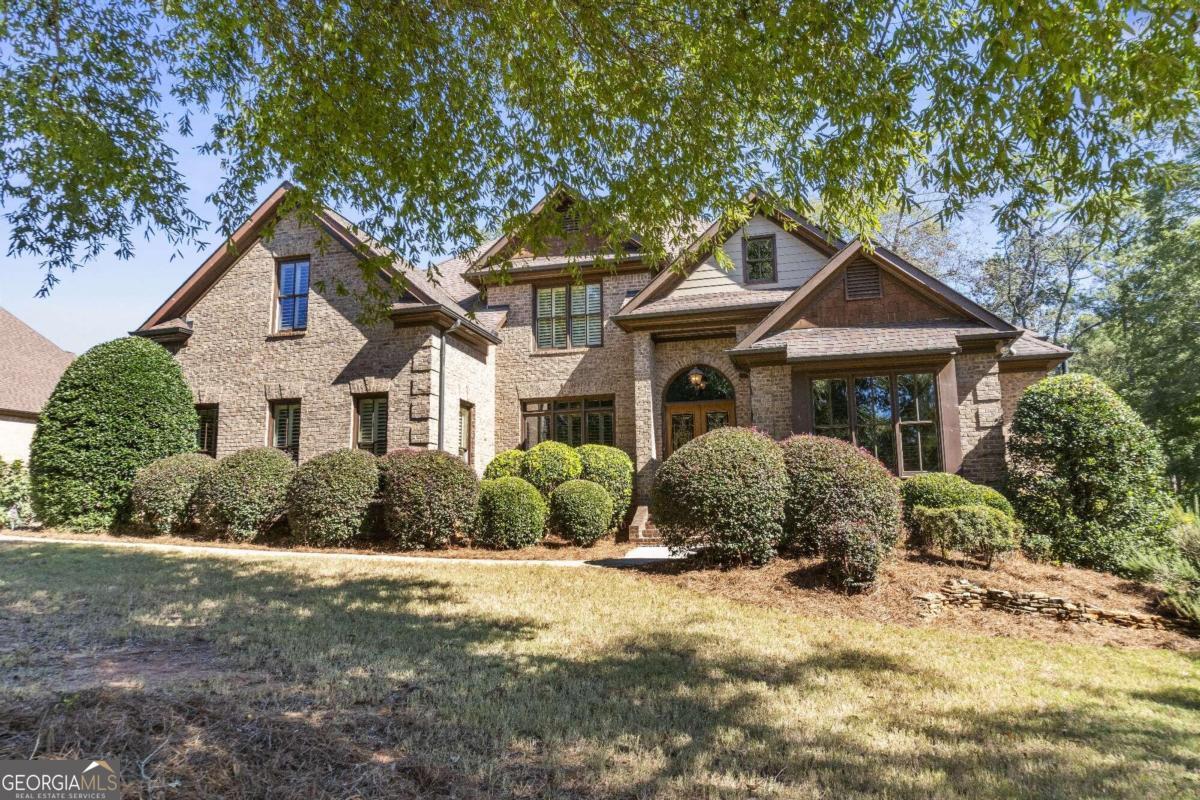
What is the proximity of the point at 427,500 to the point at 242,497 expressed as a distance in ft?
12.4

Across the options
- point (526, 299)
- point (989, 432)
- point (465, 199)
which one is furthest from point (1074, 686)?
point (526, 299)

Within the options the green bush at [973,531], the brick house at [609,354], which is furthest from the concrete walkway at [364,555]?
the green bush at [973,531]

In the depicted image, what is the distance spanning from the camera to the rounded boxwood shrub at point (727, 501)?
9.13 meters

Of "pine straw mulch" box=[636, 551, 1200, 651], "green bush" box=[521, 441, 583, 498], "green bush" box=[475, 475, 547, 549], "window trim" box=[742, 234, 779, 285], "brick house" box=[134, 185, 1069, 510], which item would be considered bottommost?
"pine straw mulch" box=[636, 551, 1200, 651]

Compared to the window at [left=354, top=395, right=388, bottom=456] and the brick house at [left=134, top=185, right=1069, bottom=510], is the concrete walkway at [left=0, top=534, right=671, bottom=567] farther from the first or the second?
the window at [left=354, top=395, right=388, bottom=456]

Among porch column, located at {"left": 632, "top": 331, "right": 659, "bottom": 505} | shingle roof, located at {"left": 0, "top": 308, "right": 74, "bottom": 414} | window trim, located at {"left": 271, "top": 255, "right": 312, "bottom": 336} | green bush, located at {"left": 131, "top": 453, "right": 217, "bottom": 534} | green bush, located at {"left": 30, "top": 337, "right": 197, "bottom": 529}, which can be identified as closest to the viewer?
green bush, located at {"left": 131, "top": 453, "right": 217, "bottom": 534}

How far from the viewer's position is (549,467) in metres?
14.5

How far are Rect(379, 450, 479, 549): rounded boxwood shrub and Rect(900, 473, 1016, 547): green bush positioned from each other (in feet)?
25.5

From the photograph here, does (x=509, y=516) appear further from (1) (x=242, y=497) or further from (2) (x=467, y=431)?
(1) (x=242, y=497)

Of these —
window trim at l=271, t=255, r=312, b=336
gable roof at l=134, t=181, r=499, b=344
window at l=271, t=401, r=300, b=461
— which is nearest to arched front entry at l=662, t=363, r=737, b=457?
gable roof at l=134, t=181, r=499, b=344

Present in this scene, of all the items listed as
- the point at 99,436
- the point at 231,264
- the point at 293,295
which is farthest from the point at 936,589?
the point at 231,264

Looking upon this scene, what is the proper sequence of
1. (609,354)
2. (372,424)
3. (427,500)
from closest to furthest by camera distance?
(427,500)
(372,424)
(609,354)

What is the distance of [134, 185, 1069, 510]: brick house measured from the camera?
522 inches

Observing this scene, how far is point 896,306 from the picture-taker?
13891mm
